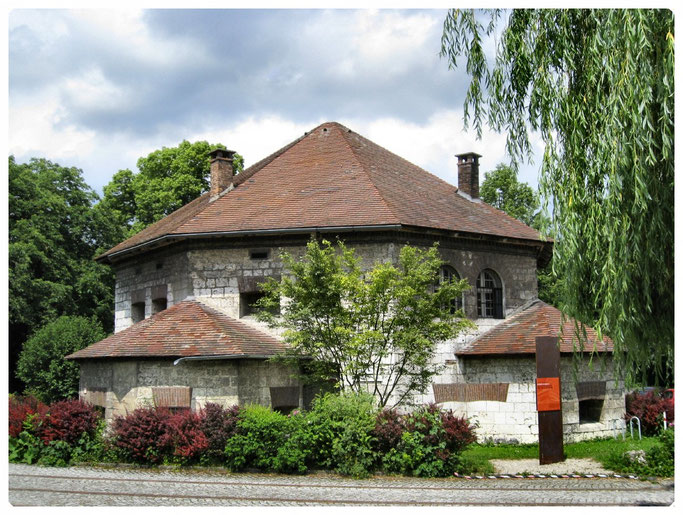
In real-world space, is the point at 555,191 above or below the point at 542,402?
above

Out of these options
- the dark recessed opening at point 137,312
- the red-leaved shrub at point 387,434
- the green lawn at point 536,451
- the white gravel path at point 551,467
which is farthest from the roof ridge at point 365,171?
the dark recessed opening at point 137,312

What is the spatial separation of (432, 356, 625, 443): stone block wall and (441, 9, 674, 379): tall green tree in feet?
25.5

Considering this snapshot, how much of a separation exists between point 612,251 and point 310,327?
825 cm

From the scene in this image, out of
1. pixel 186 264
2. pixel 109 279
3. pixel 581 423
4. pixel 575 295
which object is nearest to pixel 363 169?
pixel 186 264

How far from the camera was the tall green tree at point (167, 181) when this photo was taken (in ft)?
108

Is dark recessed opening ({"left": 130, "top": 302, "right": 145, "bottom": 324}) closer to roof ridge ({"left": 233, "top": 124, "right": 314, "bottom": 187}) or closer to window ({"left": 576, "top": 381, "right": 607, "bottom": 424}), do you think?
roof ridge ({"left": 233, "top": 124, "right": 314, "bottom": 187})

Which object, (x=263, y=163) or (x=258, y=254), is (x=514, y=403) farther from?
(x=263, y=163)

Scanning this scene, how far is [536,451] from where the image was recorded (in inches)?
659

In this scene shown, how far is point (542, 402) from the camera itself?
15070mm

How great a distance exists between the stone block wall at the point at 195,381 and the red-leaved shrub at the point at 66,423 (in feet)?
4.22

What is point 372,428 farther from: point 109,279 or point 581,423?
point 109,279

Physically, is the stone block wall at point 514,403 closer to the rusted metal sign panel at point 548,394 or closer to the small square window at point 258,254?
the rusted metal sign panel at point 548,394

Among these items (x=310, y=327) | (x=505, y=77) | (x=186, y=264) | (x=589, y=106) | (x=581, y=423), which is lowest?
(x=581, y=423)

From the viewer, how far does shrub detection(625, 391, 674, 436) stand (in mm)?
20625
